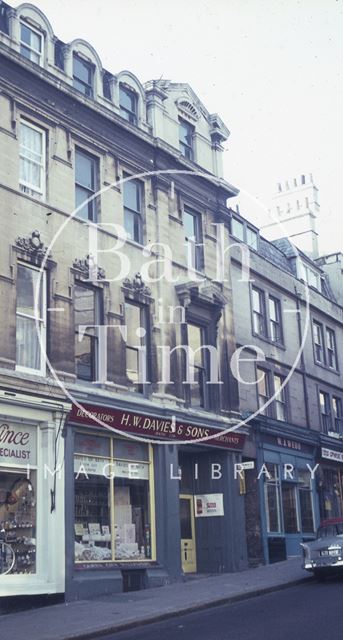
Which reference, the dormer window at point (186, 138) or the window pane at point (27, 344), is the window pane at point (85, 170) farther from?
the dormer window at point (186, 138)

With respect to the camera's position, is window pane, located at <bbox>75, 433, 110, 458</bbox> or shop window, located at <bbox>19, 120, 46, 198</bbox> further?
shop window, located at <bbox>19, 120, 46, 198</bbox>

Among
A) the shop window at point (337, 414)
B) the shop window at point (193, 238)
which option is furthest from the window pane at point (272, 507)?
the shop window at point (193, 238)

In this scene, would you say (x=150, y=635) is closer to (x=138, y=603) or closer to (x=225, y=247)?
(x=138, y=603)

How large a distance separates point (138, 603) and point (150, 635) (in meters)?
3.93

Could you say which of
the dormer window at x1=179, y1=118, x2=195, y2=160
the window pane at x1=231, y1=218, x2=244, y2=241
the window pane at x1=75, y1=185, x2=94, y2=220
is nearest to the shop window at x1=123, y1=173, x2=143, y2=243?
the window pane at x1=75, y1=185, x2=94, y2=220

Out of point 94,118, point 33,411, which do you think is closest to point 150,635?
point 33,411

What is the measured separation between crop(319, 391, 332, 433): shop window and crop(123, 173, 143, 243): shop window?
14166 mm

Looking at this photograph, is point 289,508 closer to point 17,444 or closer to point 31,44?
point 17,444

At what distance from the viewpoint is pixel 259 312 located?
30266mm

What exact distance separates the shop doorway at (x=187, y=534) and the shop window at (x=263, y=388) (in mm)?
5016

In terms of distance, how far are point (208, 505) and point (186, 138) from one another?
12246 millimetres

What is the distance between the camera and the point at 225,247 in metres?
27.6

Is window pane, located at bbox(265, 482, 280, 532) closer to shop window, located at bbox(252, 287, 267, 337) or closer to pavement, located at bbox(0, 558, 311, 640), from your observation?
pavement, located at bbox(0, 558, 311, 640)

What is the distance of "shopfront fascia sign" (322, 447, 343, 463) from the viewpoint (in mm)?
31981
